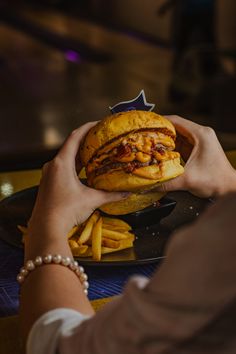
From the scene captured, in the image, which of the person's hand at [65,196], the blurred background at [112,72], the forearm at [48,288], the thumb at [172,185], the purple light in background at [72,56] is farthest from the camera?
the purple light in background at [72,56]

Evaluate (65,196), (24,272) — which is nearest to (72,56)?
(65,196)

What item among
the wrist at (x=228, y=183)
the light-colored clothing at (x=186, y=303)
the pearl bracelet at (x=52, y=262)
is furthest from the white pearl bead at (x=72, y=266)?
the wrist at (x=228, y=183)

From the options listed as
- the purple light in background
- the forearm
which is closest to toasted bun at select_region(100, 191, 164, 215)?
the forearm

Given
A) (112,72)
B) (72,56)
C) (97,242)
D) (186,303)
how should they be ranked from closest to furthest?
(186,303) < (97,242) < (112,72) < (72,56)

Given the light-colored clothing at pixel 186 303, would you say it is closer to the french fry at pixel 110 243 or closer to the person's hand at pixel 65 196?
the person's hand at pixel 65 196

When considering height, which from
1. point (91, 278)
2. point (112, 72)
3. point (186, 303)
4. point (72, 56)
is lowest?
point (72, 56)

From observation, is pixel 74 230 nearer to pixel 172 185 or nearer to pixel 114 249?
pixel 114 249

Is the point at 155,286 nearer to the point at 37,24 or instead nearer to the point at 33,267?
the point at 33,267
